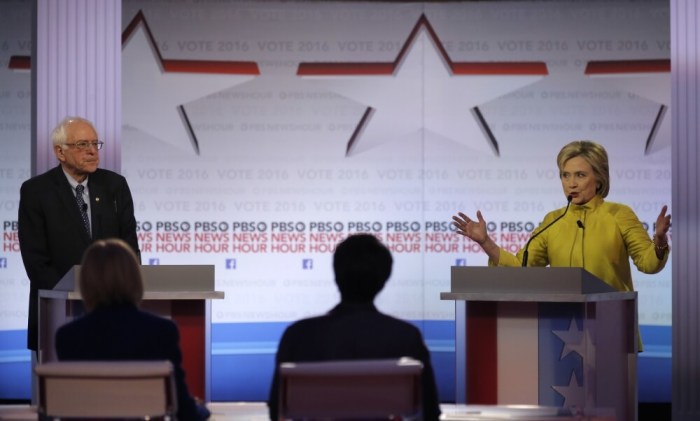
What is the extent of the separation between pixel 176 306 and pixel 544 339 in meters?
1.36

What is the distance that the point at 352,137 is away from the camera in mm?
7449

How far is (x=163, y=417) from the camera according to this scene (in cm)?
281

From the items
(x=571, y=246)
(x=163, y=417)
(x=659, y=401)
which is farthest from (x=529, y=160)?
(x=163, y=417)

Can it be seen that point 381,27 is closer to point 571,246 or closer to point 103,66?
point 103,66

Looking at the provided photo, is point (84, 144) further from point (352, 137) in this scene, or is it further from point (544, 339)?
point (352, 137)

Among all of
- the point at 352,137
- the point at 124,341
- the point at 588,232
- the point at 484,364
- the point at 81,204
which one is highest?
the point at 352,137

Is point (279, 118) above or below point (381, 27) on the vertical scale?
below

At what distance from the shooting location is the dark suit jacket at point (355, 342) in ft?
9.53

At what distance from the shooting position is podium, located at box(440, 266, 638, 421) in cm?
409

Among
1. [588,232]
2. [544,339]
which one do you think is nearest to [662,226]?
[588,232]

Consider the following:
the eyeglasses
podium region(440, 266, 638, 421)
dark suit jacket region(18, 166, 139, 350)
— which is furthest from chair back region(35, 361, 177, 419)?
the eyeglasses

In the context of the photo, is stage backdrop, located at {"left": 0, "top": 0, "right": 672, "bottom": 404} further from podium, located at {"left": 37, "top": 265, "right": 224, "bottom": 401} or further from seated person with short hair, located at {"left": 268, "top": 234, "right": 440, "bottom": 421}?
seated person with short hair, located at {"left": 268, "top": 234, "right": 440, "bottom": 421}

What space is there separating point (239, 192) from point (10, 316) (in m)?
1.66

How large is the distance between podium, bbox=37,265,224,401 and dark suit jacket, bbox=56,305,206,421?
110 cm
